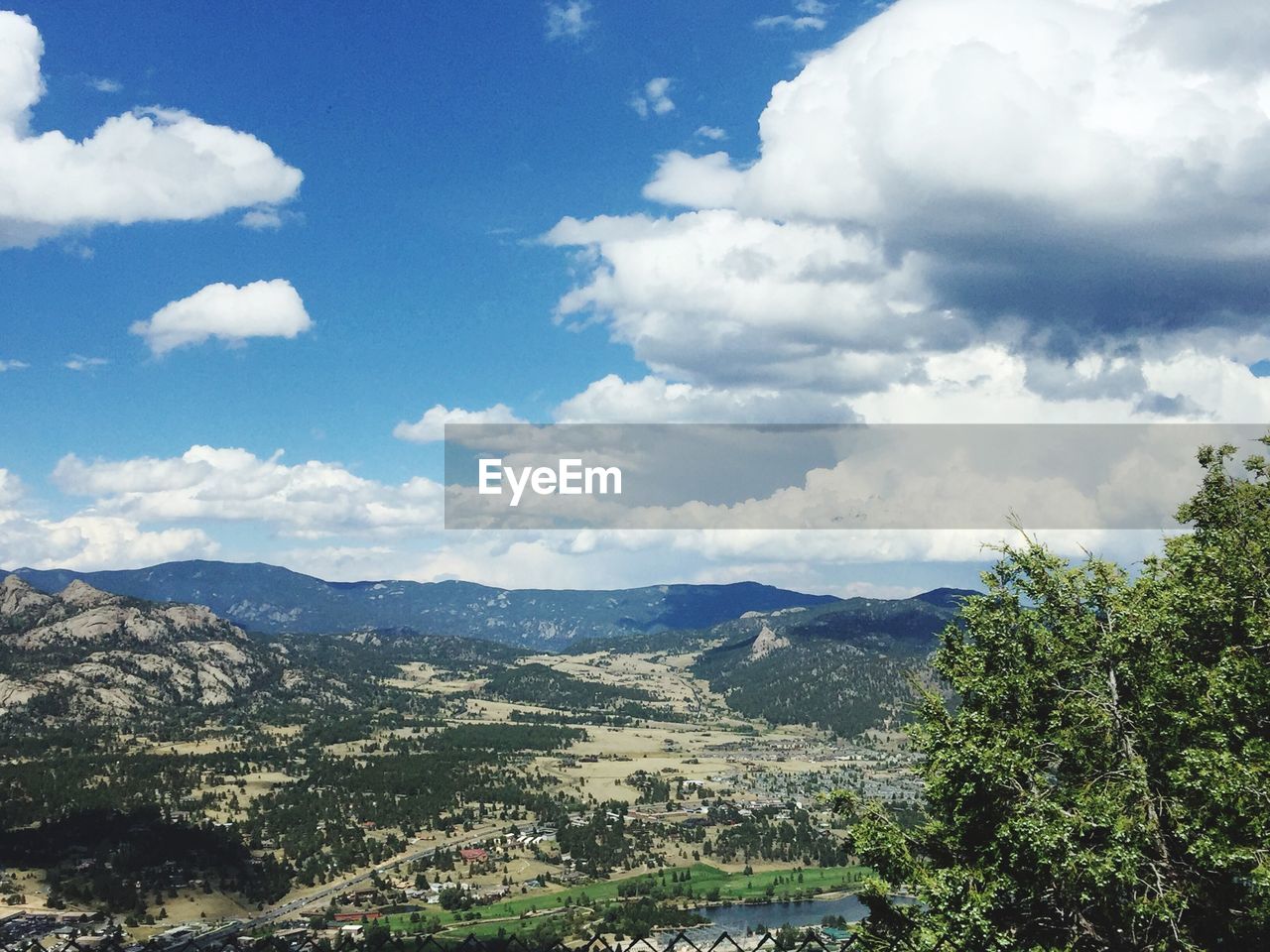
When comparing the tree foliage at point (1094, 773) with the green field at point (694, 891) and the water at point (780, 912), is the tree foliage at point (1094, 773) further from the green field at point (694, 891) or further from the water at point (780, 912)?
the green field at point (694, 891)

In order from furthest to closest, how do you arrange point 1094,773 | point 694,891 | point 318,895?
point 694,891 → point 318,895 → point 1094,773

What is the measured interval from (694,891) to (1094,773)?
5845 inches

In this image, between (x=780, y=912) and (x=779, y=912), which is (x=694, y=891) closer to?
(x=779, y=912)

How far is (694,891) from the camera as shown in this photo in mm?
156500

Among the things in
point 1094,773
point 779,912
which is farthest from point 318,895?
point 1094,773

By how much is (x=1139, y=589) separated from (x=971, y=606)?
6.09 meters

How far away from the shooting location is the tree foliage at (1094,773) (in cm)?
2075

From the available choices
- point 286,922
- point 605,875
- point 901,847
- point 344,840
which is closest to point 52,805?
point 344,840

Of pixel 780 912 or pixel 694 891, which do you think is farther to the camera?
pixel 694 891

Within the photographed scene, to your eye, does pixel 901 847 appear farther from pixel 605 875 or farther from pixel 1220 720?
pixel 605 875

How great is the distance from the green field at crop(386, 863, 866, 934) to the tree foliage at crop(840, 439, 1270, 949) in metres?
124

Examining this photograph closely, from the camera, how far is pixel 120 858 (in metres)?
159

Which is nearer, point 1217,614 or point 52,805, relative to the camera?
point 1217,614

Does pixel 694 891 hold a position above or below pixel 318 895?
below
